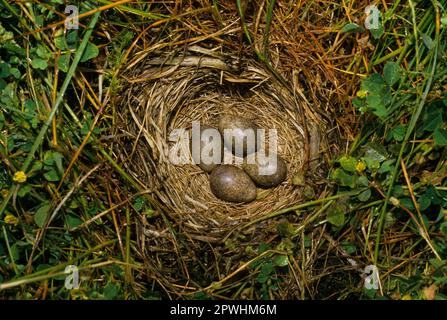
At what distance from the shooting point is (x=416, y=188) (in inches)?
81.2

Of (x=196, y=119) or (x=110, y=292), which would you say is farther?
(x=196, y=119)

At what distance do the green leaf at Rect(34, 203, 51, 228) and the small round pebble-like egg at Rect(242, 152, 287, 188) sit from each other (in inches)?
34.7

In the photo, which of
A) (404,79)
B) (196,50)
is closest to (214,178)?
(196,50)

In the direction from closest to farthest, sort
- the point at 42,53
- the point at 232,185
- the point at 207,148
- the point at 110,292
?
the point at 110,292 → the point at 42,53 → the point at 232,185 → the point at 207,148

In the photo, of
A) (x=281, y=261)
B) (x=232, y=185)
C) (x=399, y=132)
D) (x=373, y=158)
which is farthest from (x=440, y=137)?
(x=232, y=185)

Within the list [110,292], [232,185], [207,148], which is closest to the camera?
[110,292]

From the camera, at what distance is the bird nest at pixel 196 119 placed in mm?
2213

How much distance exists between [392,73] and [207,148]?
87cm

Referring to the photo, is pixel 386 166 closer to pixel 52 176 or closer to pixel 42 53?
pixel 52 176

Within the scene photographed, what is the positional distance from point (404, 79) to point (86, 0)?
1.21 meters

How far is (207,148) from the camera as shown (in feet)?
8.31

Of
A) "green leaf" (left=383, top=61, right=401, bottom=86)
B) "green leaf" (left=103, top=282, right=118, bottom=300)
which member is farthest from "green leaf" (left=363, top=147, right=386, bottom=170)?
"green leaf" (left=103, top=282, right=118, bottom=300)

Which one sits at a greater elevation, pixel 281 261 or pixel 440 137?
pixel 440 137

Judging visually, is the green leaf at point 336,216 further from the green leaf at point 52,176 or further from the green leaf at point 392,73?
the green leaf at point 52,176
